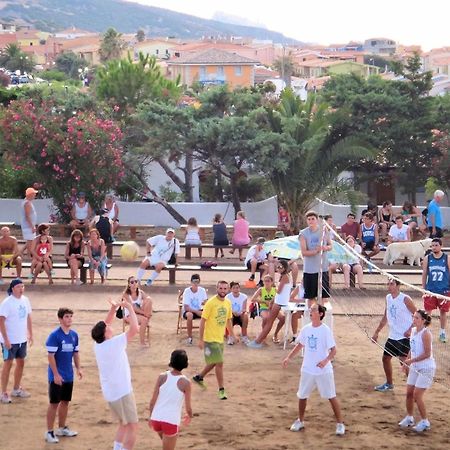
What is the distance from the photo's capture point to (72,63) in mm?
172500

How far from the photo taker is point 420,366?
1335 cm

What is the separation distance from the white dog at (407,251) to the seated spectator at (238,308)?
7.15 metres

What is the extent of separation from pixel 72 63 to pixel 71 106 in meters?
143

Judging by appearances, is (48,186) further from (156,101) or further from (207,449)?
(207,449)

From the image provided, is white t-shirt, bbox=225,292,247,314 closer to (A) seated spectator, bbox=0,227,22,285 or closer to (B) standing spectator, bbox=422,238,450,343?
(B) standing spectator, bbox=422,238,450,343

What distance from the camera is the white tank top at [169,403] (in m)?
11.1

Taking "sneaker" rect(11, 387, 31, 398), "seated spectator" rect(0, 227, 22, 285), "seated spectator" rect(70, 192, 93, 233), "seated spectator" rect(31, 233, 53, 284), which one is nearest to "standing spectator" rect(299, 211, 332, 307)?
"sneaker" rect(11, 387, 31, 398)

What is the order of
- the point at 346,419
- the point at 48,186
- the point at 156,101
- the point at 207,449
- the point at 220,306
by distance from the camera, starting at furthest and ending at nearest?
the point at 156,101 → the point at 48,186 → the point at 220,306 → the point at 346,419 → the point at 207,449

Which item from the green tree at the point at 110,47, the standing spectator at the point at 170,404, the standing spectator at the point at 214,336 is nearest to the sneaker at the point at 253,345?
the standing spectator at the point at 214,336

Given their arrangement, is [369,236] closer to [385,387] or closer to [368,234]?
[368,234]

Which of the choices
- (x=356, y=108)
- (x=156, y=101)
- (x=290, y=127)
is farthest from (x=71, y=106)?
(x=356, y=108)

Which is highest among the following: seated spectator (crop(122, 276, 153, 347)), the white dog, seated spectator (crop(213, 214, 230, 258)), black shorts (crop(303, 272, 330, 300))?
seated spectator (crop(213, 214, 230, 258))

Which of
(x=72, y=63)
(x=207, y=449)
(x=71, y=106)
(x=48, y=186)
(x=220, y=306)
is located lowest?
(x=207, y=449)

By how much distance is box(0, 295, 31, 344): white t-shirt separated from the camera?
14141 mm
